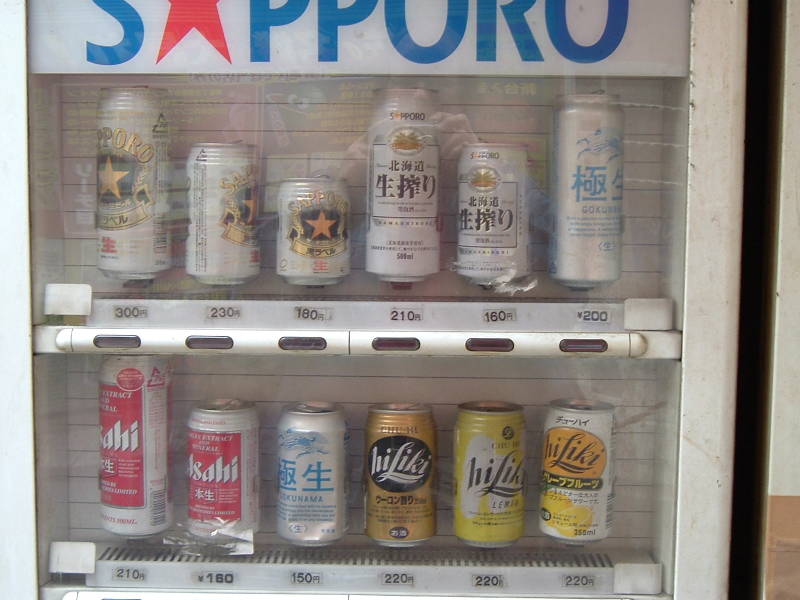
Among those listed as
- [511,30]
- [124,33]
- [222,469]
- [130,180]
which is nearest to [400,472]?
[222,469]

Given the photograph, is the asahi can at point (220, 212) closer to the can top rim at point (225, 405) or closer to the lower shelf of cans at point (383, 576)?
the can top rim at point (225, 405)

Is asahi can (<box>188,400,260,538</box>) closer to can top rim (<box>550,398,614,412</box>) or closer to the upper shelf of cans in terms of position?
the upper shelf of cans

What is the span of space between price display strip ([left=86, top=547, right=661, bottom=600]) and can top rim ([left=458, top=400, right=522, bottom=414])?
0.32 metres

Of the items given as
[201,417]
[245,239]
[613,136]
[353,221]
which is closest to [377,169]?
[353,221]

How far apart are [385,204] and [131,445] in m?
0.73

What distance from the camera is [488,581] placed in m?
1.67

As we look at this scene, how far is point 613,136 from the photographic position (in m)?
1.64

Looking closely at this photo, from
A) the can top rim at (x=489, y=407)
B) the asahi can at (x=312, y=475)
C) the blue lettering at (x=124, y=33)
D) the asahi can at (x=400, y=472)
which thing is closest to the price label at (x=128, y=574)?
the asahi can at (x=312, y=475)

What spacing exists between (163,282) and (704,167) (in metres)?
1.11

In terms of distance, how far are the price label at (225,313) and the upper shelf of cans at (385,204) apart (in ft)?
0.22

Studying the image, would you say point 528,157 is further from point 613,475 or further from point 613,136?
point 613,475

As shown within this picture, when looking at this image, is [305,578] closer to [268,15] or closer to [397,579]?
[397,579]

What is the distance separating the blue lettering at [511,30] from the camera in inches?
64.0

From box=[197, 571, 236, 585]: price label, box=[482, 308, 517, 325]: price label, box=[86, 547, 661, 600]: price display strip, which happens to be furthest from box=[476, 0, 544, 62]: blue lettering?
box=[197, 571, 236, 585]: price label
